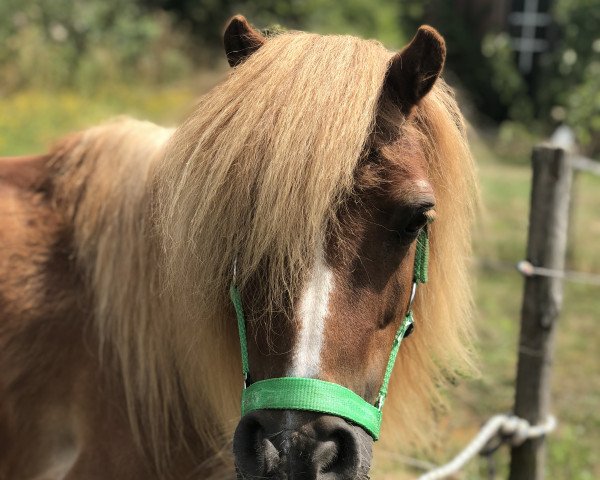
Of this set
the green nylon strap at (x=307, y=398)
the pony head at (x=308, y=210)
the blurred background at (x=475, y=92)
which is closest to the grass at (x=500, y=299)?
the blurred background at (x=475, y=92)

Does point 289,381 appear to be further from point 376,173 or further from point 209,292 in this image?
point 376,173

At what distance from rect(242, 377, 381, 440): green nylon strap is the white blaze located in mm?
26

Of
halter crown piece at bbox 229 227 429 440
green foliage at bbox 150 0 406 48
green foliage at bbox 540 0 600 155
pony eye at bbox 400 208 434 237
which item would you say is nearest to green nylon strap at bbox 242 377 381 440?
halter crown piece at bbox 229 227 429 440

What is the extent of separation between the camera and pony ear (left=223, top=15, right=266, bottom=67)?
69.8 inches

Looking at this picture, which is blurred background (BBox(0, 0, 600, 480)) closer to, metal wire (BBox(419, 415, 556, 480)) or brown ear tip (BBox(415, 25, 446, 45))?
metal wire (BBox(419, 415, 556, 480))

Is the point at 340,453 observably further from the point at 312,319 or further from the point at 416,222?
the point at 416,222

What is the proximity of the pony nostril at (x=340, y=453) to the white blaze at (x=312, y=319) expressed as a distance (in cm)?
14

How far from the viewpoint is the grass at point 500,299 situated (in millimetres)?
3717

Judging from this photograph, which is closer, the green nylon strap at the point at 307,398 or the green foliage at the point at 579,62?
the green nylon strap at the point at 307,398

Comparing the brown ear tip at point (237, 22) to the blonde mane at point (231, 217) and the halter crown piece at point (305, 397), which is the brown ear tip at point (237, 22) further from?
the halter crown piece at point (305, 397)

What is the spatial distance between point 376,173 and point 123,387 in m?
0.98

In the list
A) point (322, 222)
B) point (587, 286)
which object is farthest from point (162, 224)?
point (587, 286)

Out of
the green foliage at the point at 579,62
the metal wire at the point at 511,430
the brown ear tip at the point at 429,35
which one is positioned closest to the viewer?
the brown ear tip at the point at 429,35

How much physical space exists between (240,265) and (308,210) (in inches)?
8.0
